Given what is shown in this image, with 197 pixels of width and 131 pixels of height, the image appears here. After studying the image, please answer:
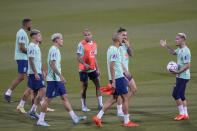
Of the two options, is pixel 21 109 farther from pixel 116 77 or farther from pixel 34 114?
pixel 116 77

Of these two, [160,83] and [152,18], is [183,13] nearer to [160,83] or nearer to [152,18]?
[152,18]

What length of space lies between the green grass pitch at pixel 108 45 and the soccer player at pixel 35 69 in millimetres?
563

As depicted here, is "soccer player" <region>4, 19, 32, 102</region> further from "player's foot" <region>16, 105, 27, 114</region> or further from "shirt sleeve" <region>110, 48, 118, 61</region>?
"shirt sleeve" <region>110, 48, 118, 61</region>

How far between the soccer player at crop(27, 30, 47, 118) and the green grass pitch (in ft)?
1.85

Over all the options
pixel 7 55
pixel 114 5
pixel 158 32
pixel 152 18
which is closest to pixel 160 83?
pixel 7 55

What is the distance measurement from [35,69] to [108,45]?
44.6 ft

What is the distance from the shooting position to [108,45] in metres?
24.9

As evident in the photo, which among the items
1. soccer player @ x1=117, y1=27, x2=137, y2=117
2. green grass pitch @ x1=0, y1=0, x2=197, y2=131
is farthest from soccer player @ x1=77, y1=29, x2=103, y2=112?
soccer player @ x1=117, y1=27, x2=137, y2=117

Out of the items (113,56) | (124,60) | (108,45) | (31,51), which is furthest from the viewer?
(108,45)

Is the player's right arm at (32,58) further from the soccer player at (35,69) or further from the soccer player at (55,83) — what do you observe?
the soccer player at (55,83)

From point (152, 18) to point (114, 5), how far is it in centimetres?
633

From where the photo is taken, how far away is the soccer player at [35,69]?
1148 centimetres

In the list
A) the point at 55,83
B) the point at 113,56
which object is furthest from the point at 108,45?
the point at 113,56

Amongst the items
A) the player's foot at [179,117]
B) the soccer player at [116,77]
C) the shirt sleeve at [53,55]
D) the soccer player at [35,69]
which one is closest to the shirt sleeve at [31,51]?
the soccer player at [35,69]
